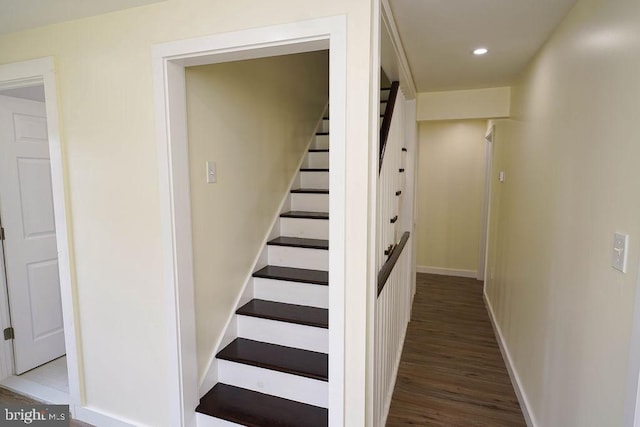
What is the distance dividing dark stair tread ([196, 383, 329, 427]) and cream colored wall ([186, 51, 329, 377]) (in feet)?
0.62

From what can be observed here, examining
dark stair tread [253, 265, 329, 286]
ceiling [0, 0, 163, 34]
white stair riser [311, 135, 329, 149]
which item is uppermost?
ceiling [0, 0, 163, 34]

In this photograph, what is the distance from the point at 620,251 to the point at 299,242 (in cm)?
190

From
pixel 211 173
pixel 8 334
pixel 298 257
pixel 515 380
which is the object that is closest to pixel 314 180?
pixel 298 257

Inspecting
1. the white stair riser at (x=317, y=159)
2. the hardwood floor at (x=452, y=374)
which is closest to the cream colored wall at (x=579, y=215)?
the hardwood floor at (x=452, y=374)

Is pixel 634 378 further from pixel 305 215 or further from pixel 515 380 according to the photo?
pixel 305 215

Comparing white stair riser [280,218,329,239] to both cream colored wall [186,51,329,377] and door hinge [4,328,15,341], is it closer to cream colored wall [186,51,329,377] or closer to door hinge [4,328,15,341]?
cream colored wall [186,51,329,377]

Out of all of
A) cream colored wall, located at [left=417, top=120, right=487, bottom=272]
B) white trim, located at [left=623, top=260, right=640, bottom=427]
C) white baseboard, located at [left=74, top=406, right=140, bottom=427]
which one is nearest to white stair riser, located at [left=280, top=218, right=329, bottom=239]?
white baseboard, located at [left=74, top=406, right=140, bottom=427]

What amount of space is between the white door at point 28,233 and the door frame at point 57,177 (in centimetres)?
51

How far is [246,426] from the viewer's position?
1784 millimetres

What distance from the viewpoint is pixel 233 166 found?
221 centimetres

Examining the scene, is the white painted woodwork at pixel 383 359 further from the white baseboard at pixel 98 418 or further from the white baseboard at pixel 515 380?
the white baseboard at pixel 98 418

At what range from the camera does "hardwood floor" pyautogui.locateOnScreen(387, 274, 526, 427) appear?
87.9 inches

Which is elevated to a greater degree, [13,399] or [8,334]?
[8,334]

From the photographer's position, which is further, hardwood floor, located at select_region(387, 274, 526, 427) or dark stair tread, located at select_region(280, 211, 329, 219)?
dark stair tread, located at select_region(280, 211, 329, 219)
